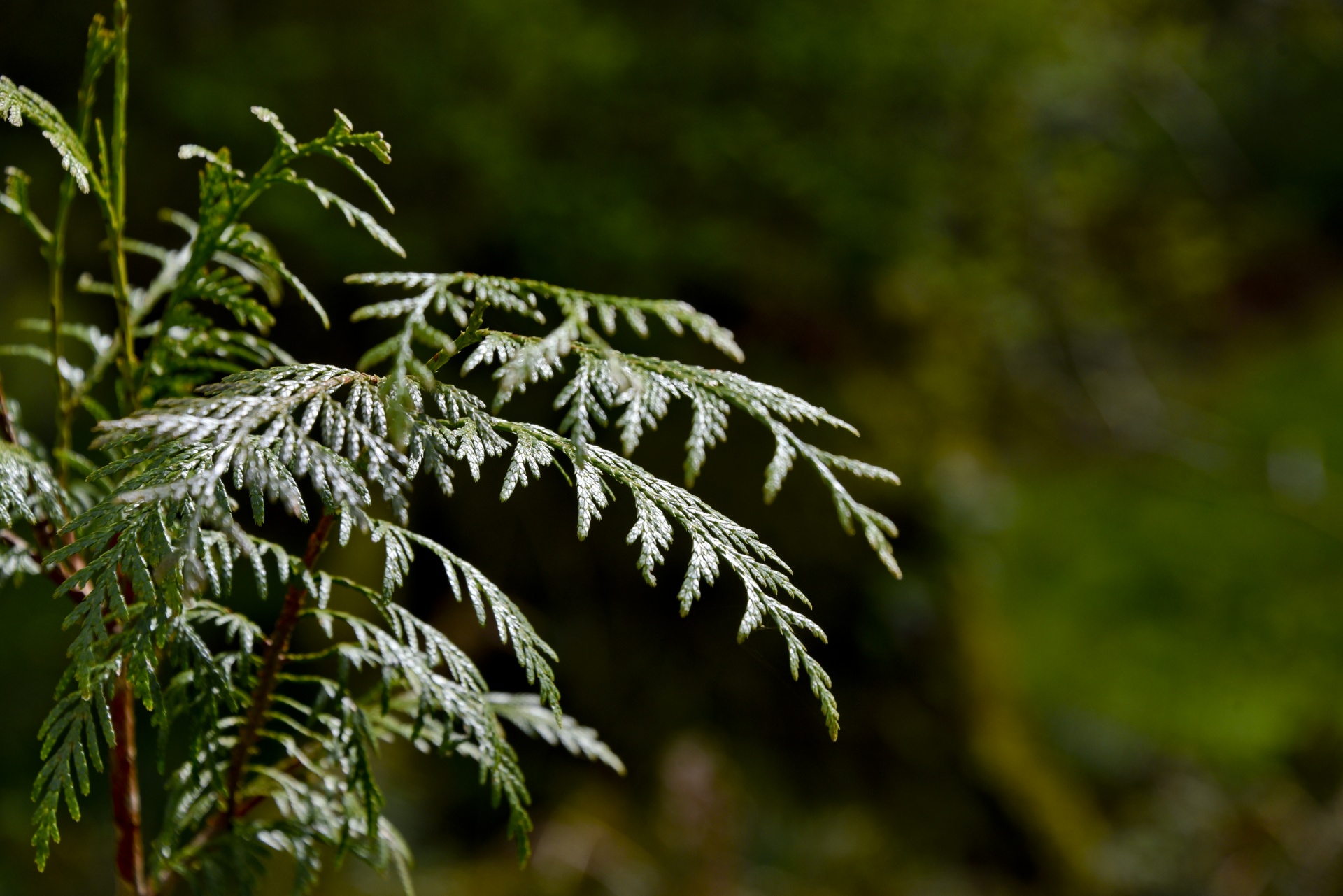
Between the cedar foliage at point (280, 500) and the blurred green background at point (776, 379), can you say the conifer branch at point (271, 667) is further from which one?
the blurred green background at point (776, 379)

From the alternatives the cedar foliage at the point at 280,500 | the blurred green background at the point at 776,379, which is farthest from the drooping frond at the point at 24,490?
the blurred green background at the point at 776,379

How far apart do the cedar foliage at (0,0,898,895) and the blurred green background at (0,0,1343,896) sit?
1667 mm

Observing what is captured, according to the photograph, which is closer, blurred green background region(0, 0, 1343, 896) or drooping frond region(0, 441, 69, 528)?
drooping frond region(0, 441, 69, 528)

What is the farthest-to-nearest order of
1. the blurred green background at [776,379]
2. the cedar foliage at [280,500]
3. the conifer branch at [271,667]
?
the blurred green background at [776,379], the conifer branch at [271,667], the cedar foliage at [280,500]

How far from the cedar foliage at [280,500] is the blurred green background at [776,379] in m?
1.67

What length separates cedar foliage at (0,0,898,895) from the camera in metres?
0.52

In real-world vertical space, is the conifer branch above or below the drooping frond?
below

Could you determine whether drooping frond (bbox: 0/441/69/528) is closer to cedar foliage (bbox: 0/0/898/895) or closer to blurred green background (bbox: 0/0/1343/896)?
cedar foliage (bbox: 0/0/898/895)

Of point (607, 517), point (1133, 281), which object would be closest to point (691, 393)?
point (607, 517)

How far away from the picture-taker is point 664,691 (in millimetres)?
3119

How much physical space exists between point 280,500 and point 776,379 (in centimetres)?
266

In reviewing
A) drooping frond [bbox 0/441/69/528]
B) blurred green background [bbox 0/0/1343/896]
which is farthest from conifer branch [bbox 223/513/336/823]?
blurred green background [bbox 0/0/1343/896]

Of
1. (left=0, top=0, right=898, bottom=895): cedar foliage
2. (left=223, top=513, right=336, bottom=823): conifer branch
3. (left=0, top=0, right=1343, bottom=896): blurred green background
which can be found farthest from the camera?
(left=0, top=0, right=1343, bottom=896): blurred green background

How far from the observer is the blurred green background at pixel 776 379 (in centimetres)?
278
